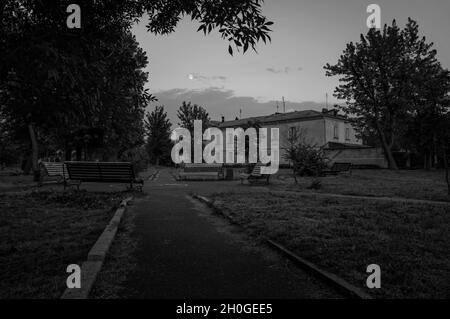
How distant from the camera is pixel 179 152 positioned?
57.9 m

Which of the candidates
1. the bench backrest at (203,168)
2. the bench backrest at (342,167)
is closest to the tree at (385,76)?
the bench backrest at (342,167)

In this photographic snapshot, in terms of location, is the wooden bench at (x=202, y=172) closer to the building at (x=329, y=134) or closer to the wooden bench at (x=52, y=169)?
the wooden bench at (x=52, y=169)

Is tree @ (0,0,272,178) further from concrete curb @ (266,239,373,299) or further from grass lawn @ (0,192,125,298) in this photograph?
concrete curb @ (266,239,373,299)

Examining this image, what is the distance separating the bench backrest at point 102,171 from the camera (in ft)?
37.8

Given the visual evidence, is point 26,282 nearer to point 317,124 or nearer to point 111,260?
point 111,260

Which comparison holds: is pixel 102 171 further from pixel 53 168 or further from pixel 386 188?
pixel 386 188

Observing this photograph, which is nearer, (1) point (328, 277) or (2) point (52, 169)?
(1) point (328, 277)

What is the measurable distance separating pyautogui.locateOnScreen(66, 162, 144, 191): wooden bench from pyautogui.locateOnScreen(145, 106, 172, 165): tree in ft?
161

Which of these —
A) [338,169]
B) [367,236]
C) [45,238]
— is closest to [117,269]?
Answer: [45,238]

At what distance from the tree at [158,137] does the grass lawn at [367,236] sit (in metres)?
53.6

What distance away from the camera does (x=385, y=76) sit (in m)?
33.8

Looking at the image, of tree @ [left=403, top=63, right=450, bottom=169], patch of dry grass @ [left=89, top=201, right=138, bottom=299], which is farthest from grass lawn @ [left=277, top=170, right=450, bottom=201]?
tree @ [left=403, top=63, right=450, bottom=169]

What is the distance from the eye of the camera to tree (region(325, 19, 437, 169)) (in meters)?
33.0

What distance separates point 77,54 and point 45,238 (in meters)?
3.31
